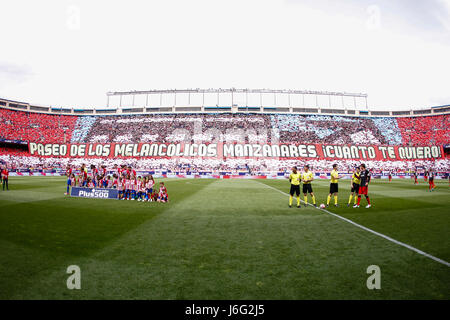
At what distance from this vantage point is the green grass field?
159 inches

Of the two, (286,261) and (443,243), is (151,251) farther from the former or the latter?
(443,243)

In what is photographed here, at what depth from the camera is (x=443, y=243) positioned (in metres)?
6.65

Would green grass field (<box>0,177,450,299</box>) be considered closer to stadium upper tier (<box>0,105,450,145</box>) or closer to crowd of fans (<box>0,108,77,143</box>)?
stadium upper tier (<box>0,105,450,145</box>)

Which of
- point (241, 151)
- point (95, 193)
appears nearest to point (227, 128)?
point (241, 151)

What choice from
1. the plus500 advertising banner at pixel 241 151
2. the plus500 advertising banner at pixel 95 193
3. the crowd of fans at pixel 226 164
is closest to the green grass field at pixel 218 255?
the plus500 advertising banner at pixel 95 193

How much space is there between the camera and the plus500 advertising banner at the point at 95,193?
15562mm

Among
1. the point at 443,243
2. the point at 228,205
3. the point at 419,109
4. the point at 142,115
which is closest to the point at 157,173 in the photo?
the point at 142,115

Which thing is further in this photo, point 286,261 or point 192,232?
point 192,232

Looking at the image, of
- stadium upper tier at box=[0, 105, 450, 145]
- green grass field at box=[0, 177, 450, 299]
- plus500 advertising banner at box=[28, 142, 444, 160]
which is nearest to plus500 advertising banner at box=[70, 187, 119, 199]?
green grass field at box=[0, 177, 450, 299]

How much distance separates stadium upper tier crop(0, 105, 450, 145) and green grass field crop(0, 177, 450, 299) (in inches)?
1917

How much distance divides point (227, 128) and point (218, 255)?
55918 mm
